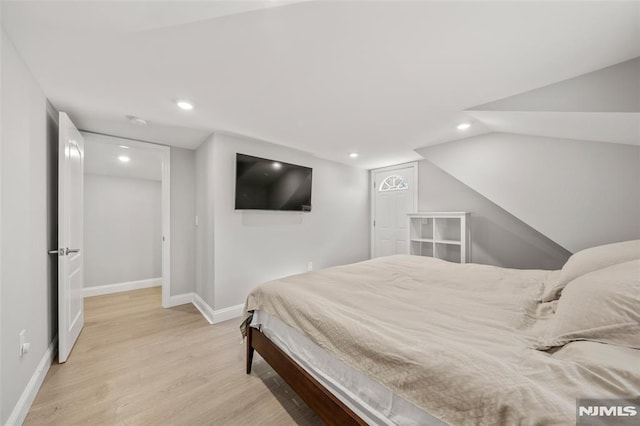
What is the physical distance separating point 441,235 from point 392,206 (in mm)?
1012

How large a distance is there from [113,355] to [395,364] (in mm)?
2529

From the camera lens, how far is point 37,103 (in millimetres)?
1766

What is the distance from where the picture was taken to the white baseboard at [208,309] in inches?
111

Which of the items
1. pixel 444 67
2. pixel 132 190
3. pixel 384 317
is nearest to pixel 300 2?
pixel 444 67

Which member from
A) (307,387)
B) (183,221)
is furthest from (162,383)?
(183,221)

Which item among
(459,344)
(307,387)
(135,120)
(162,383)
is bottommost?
(162,383)

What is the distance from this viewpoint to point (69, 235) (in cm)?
210

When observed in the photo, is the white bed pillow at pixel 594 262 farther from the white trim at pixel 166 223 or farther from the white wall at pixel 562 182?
the white trim at pixel 166 223

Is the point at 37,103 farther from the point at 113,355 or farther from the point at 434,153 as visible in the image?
the point at 434,153

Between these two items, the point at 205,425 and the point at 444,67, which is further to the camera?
the point at 444,67

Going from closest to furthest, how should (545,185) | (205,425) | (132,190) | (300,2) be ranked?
(300,2) → (205,425) → (545,185) → (132,190)

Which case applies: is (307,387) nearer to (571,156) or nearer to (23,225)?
(23,225)

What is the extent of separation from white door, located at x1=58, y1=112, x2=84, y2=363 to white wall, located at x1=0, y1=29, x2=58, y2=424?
0.09m

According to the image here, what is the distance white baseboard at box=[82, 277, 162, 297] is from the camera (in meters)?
3.69
